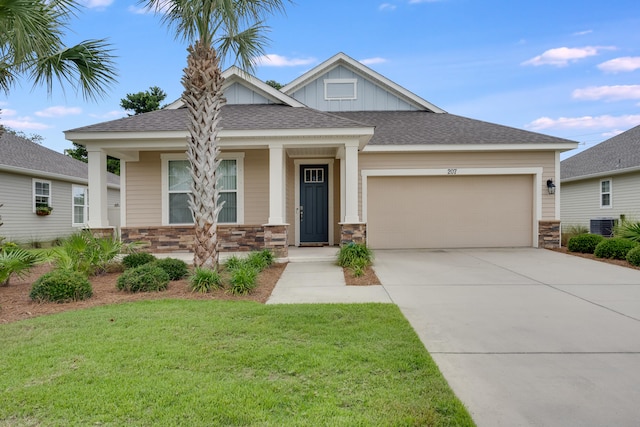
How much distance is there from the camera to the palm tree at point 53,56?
5.41 meters

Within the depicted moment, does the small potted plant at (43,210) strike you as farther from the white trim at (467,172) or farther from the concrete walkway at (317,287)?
the white trim at (467,172)

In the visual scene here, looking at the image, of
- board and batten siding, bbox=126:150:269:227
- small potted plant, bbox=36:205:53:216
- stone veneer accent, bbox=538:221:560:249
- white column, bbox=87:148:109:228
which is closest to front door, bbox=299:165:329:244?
board and batten siding, bbox=126:150:269:227

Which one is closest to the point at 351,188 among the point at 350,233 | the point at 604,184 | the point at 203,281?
the point at 350,233

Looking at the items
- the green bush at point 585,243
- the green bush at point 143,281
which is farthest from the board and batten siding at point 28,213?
the green bush at point 585,243

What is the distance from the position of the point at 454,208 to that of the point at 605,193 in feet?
29.5

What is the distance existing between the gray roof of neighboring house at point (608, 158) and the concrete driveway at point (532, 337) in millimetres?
9405

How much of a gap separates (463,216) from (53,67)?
10505 mm

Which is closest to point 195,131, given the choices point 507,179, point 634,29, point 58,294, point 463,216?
point 58,294

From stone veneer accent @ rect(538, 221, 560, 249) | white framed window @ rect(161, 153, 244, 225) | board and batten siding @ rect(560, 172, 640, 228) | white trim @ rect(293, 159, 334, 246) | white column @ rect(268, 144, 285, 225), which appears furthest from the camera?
board and batten siding @ rect(560, 172, 640, 228)

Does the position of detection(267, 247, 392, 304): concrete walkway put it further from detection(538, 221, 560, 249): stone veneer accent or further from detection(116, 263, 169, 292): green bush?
detection(538, 221, 560, 249): stone veneer accent

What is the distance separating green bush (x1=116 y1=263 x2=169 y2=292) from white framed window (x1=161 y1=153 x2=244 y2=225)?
14.3 ft

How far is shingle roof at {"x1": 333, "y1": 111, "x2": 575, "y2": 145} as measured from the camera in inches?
420

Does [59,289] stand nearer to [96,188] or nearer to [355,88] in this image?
[96,188]

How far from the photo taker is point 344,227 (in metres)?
8.70
